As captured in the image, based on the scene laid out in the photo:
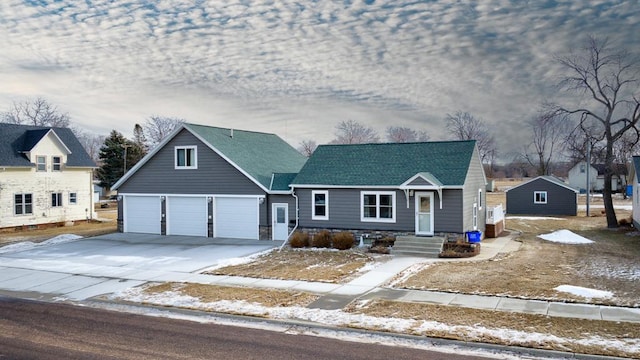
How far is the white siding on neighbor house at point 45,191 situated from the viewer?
115 ft

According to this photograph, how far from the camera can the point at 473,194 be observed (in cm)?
2684

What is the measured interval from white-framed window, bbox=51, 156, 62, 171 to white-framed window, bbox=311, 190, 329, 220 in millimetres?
22557

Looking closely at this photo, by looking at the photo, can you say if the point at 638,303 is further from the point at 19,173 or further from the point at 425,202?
the point at 19,173

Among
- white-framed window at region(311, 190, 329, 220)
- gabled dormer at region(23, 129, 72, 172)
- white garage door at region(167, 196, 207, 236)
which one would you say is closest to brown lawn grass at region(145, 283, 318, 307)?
white-framed window at region(311, 190, 329, 220)

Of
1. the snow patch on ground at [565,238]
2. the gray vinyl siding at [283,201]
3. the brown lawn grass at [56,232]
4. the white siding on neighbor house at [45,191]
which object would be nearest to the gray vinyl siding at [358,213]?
the gray vinyl siding at [283,201]

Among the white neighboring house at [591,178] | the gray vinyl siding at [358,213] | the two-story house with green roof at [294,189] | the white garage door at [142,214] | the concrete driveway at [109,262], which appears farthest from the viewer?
the white neighboring house at [591,178]

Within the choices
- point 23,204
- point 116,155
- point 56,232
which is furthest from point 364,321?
point 116,155

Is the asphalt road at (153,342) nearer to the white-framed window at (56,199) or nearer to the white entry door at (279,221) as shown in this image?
the white entry door at (279,221)

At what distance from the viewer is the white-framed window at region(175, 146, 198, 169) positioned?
29.8 meters

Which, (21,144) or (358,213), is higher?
(21,144)

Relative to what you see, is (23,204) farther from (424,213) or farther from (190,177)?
(424,213)

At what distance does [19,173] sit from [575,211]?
Answer: 44.1m

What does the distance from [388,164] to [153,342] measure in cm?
1783

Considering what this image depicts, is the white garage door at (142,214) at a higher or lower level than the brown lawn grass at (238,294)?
higher
